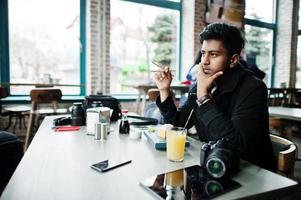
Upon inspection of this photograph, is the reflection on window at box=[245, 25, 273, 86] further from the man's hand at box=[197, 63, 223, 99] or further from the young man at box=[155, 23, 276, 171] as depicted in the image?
the man's hand at box=[197, 63, 223, 99]

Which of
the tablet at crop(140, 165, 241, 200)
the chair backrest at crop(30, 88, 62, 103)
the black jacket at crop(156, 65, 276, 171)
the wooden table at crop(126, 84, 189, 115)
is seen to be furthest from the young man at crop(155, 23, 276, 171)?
the wooden table at crop(126, 84, 189, 115)

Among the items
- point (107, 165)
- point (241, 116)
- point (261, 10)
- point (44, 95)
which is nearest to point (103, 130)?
point (107, 165)

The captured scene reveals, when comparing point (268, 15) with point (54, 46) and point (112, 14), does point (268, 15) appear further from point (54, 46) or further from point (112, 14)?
point (54, 46)

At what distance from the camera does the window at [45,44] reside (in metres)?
4.36

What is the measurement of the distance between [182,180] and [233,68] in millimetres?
748

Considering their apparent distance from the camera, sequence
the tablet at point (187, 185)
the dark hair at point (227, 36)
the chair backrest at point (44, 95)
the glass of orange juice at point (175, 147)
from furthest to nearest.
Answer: the chair backrest at point (44, 95), the dark hair at point (227, 36), the glass of orange juice at point (175, 147), the tablet at point (187, 185)

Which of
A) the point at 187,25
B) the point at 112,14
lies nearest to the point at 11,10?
the point at 112,14

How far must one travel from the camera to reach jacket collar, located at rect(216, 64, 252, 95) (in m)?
1.29

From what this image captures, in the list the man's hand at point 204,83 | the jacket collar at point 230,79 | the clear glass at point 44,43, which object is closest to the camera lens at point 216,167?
the man's hand at point 204,83

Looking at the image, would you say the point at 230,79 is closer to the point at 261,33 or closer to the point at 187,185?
the point at 187,185

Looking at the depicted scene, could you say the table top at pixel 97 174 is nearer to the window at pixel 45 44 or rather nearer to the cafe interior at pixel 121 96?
the cafe interior at pixel 121 96

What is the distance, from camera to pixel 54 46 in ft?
15.3

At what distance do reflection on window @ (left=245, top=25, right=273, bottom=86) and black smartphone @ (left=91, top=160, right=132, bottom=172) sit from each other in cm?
629

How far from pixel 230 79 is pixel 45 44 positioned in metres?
4.02
